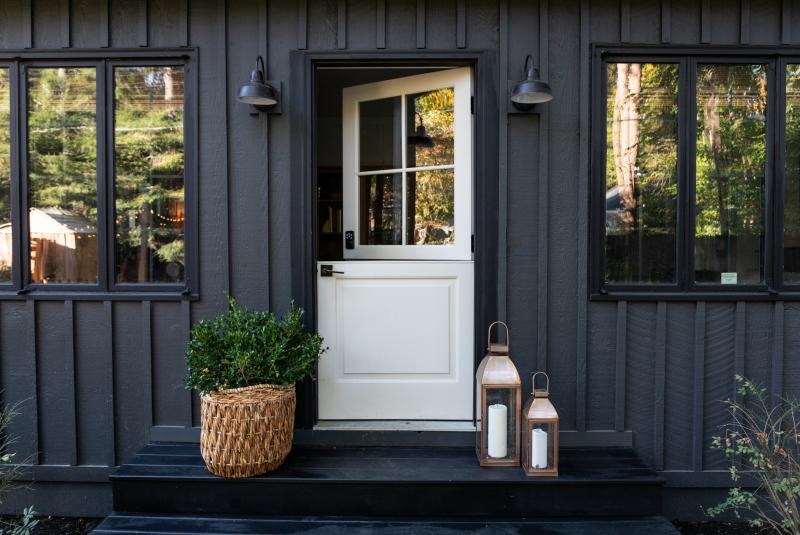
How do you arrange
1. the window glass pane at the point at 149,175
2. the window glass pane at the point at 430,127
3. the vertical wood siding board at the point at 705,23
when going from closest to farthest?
the vertical wood siding board at the point at 705,23 < the window glass pane at the point at 149,175 < the window glass pane at the point at 430,127

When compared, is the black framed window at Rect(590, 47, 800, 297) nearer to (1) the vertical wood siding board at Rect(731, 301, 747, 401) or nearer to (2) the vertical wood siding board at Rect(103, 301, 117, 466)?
(1) the vertical wood siding board at Rect(731, 301, 747, 401)

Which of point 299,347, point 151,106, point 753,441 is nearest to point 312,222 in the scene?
point 299,347

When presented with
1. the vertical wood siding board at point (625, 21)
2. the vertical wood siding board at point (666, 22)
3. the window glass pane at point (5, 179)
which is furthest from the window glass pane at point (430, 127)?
the window glass pane at point (5, 179)

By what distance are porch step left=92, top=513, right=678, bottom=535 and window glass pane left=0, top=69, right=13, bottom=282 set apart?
145cm

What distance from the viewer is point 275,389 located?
2.35 metres

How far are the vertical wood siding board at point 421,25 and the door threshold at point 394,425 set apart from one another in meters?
1.92

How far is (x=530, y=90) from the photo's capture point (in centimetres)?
245

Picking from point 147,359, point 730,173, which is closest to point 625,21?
point 730,173

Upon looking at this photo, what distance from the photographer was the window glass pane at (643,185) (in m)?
2.71

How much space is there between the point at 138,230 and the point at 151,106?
2.09 feet

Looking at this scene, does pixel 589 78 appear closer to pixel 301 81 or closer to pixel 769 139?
pixel 769 139

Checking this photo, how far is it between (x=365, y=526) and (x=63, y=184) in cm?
226

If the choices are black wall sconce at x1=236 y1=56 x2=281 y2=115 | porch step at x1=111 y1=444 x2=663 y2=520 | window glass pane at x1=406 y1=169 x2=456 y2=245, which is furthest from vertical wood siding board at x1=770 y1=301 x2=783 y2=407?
black wall sconce at x1=236 y1=56 x2=281 y2=115

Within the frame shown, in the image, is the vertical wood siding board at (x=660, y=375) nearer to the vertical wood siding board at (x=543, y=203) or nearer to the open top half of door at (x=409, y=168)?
the vertical wood siding board at (x=543, y=203)
